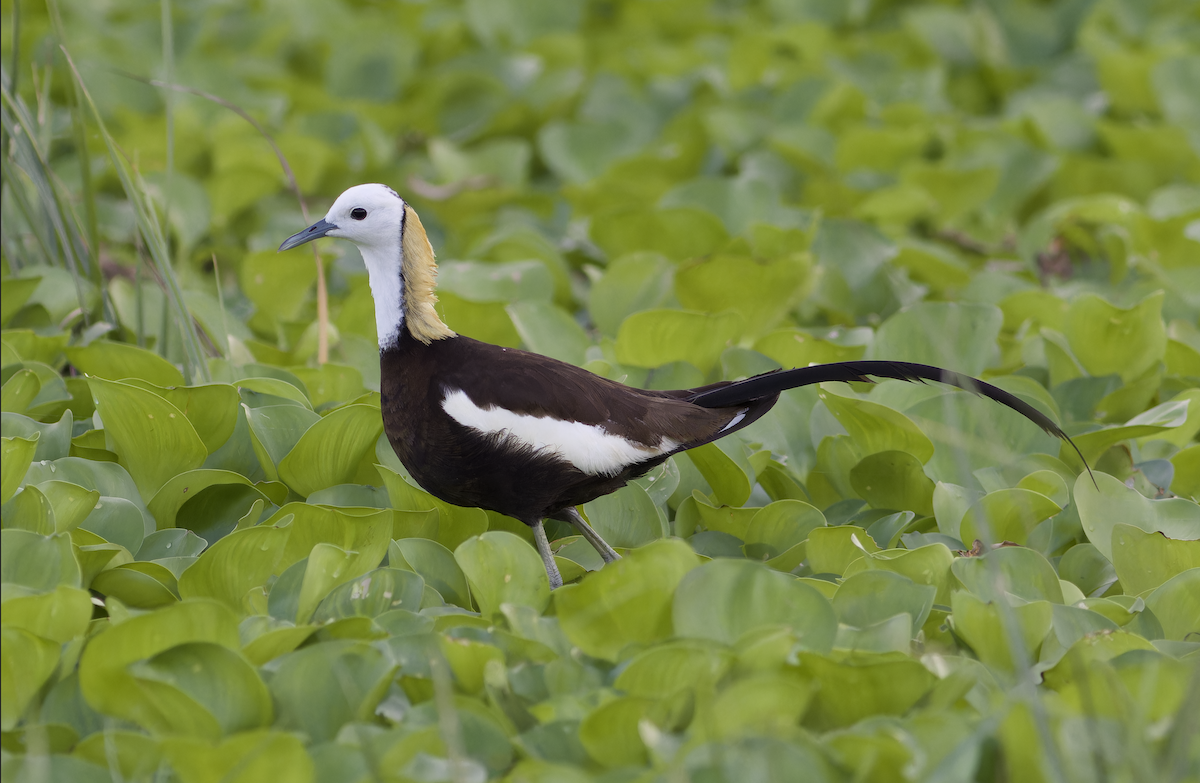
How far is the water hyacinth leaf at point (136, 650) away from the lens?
1775 millimetres

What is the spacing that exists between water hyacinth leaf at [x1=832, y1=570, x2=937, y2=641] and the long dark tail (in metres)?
0.43

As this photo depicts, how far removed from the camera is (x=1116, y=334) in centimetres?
309

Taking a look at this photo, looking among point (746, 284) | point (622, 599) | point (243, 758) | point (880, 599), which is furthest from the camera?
point (746, 284)

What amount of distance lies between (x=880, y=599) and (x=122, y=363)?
1917 millimetres

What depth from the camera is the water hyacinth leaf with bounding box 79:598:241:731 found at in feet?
5.82

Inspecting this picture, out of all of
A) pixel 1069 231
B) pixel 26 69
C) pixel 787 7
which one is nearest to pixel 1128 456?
pixel 1069 231

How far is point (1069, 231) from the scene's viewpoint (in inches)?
169

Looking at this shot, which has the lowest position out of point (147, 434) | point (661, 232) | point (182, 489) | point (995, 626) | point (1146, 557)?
point (1146, 557)

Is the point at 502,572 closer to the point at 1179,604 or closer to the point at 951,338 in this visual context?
the point at 1179,604

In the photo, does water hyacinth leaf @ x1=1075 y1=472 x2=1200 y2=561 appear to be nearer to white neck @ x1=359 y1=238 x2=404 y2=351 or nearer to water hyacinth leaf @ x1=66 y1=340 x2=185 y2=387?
white neck @ x1=359 y1=238 x2=404 y2=351

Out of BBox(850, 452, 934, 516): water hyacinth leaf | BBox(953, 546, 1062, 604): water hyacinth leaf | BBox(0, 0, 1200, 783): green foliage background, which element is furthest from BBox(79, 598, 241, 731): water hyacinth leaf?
BBox(850, 452, 934, 516): water hyacinth leaf

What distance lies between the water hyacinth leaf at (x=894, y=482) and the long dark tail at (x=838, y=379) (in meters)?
0.26

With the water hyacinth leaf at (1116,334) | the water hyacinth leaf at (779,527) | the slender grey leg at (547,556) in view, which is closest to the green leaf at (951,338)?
the water hyacinth leaf at (1116,334)

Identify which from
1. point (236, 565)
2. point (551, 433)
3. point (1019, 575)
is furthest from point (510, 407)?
point (1019, 575)
